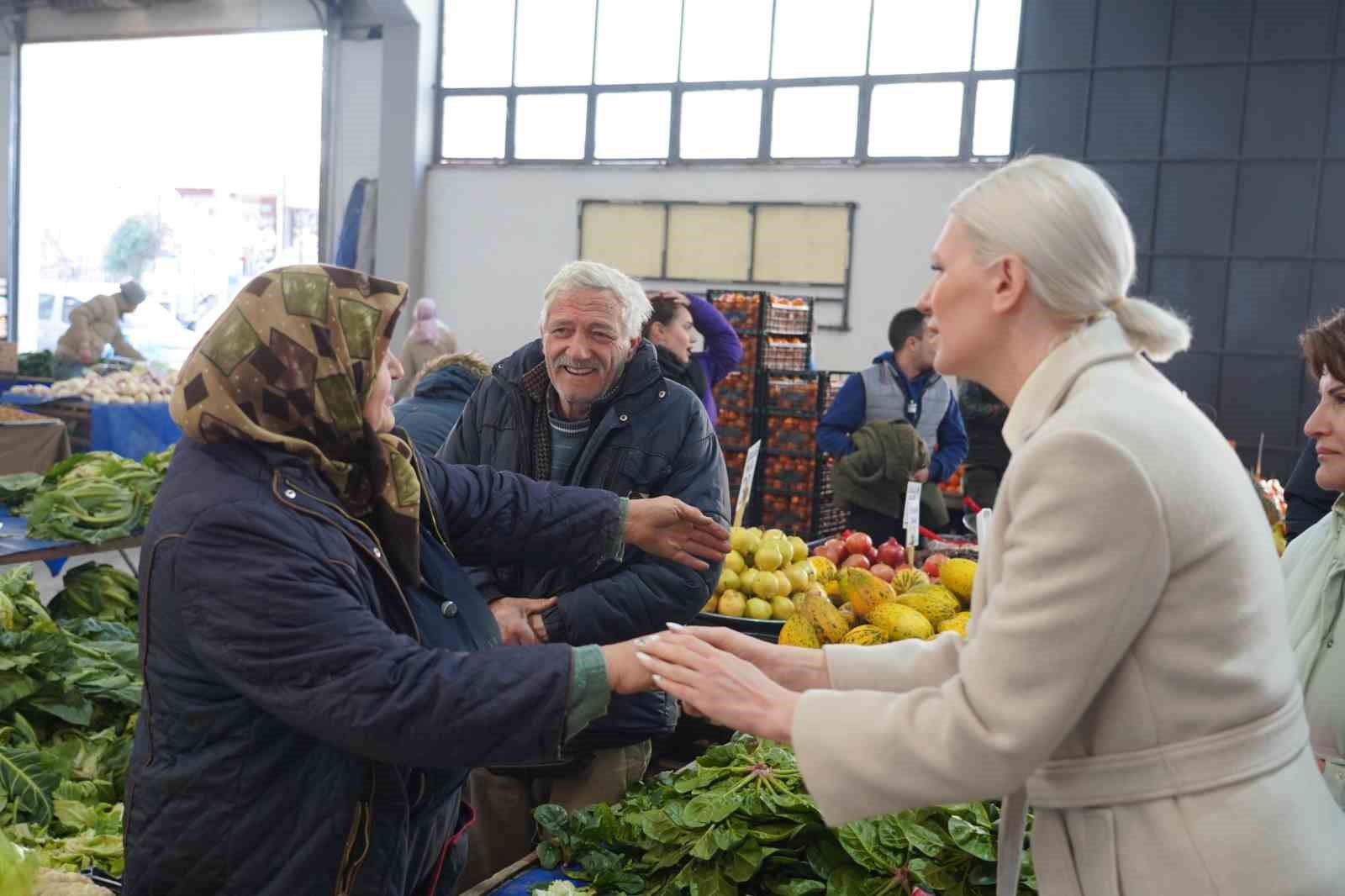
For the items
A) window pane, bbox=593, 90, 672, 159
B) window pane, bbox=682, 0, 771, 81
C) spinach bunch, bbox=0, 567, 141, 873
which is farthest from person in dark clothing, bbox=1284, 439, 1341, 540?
window pane, bbox=593, 90, 672, 159

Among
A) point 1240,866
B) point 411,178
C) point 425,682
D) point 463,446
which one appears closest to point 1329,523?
point 1240,866

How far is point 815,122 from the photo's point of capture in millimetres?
10883

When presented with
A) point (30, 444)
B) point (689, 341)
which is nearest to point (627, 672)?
point (689, 341)

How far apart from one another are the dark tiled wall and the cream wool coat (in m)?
8.76

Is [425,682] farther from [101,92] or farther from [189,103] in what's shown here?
[101,92]

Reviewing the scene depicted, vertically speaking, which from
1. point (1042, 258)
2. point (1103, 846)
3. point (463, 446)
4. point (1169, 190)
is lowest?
point (1103, 846)

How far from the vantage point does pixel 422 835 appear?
1739 mm

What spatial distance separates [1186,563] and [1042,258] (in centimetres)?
35

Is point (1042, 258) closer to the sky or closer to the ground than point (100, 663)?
closer to the sky

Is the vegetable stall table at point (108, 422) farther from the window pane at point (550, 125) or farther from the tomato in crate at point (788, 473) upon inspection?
the window pane at point (550, 125)

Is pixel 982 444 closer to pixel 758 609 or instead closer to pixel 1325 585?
pixel 758 609

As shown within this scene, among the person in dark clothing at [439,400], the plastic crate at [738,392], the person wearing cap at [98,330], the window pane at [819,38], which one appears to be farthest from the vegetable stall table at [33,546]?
the window pane at [819,38]

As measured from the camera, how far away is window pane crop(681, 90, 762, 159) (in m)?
11.1

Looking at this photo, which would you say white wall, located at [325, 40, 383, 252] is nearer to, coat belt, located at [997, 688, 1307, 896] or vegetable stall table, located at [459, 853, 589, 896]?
vegetable stall table, located at [459, 853, 589, 896]
